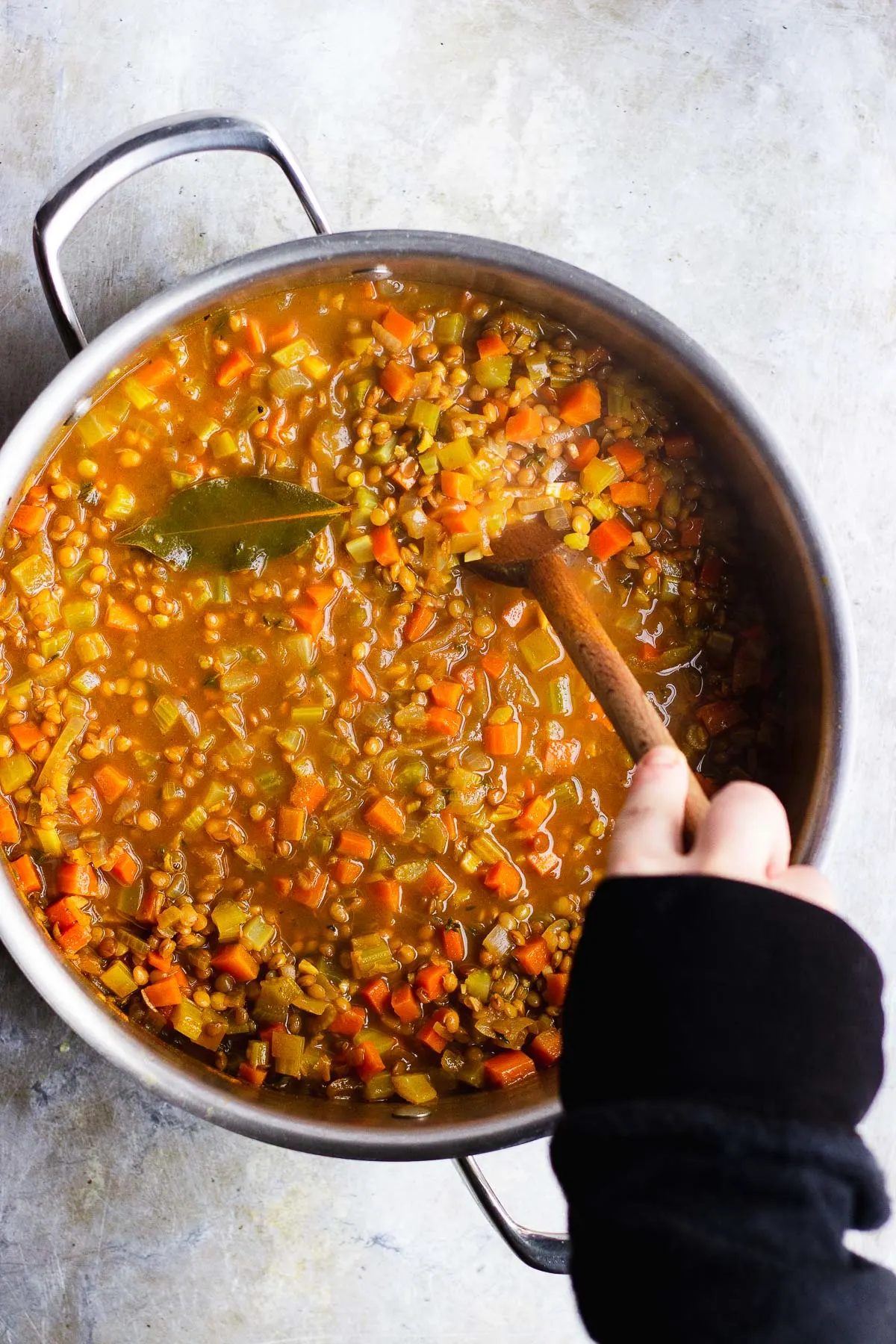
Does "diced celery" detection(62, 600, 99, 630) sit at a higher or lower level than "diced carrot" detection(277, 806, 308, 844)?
higher

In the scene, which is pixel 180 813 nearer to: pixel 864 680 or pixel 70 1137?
pixel 70 1137

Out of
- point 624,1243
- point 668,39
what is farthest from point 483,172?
point 624,1243

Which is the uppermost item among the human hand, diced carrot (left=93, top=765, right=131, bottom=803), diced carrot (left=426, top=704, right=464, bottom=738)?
the human hand

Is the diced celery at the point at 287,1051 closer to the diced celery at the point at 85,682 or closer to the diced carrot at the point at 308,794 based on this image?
the diced carrot at the point at 308,794

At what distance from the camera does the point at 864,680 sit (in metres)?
2.59

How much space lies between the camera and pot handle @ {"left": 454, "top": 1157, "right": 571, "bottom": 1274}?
2045 mm

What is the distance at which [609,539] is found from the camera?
230 cm

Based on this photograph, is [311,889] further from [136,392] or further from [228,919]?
[136,392]

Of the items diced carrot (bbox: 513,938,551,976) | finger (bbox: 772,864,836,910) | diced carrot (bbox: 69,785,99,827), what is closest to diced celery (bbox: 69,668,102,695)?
diced carrot (bbox: 69,785,99,827)

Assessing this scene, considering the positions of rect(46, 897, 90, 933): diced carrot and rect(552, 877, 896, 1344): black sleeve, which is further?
rect(46, 897, 90, 933): diced carrot

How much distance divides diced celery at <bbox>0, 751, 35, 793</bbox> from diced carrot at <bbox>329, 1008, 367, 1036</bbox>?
2.85 ft

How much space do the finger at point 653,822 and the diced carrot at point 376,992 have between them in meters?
0.96

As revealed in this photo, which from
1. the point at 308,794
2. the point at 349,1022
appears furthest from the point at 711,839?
the point at 349,1022

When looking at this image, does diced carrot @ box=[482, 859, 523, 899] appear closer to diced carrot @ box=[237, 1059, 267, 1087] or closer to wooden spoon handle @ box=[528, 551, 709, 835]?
wooden spoon handle @ box=[528, 551, 709, 835]
